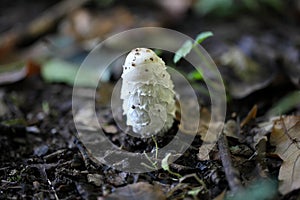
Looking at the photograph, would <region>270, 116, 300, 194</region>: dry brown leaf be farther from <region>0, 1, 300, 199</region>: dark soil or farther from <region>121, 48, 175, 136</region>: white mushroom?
<region>121, 48, 175, 136</region>: white mushroom

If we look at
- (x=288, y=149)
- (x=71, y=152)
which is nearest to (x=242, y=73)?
(x=288, y=149)

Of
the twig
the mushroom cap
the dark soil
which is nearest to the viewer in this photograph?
the twig

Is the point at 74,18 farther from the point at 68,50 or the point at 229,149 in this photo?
the point at 229,149

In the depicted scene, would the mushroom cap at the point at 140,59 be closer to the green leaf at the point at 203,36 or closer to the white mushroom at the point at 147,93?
the white mushroom at the point at 147,93

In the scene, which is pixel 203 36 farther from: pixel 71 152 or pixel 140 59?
pixel 71 152

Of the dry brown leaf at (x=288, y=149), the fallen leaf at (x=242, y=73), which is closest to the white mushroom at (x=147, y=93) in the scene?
the dry brown leaf at (x=288, y=149)

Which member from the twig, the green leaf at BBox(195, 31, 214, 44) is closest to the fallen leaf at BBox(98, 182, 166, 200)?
the twig

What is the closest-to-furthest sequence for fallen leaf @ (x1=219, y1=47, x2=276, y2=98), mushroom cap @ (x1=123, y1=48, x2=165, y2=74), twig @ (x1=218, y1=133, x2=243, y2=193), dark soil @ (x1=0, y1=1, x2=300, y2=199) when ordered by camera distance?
twig @ (x1=218, y1=133, x2=243, y2=193), dark soil @ (x1=0, y1=1, x2=300, y2=199), mushroom cap @ (x1=123, y1=48, x2=165, y2=74), fallen leaf @ (x1=219, y1=47, x2=276, y2=98)
